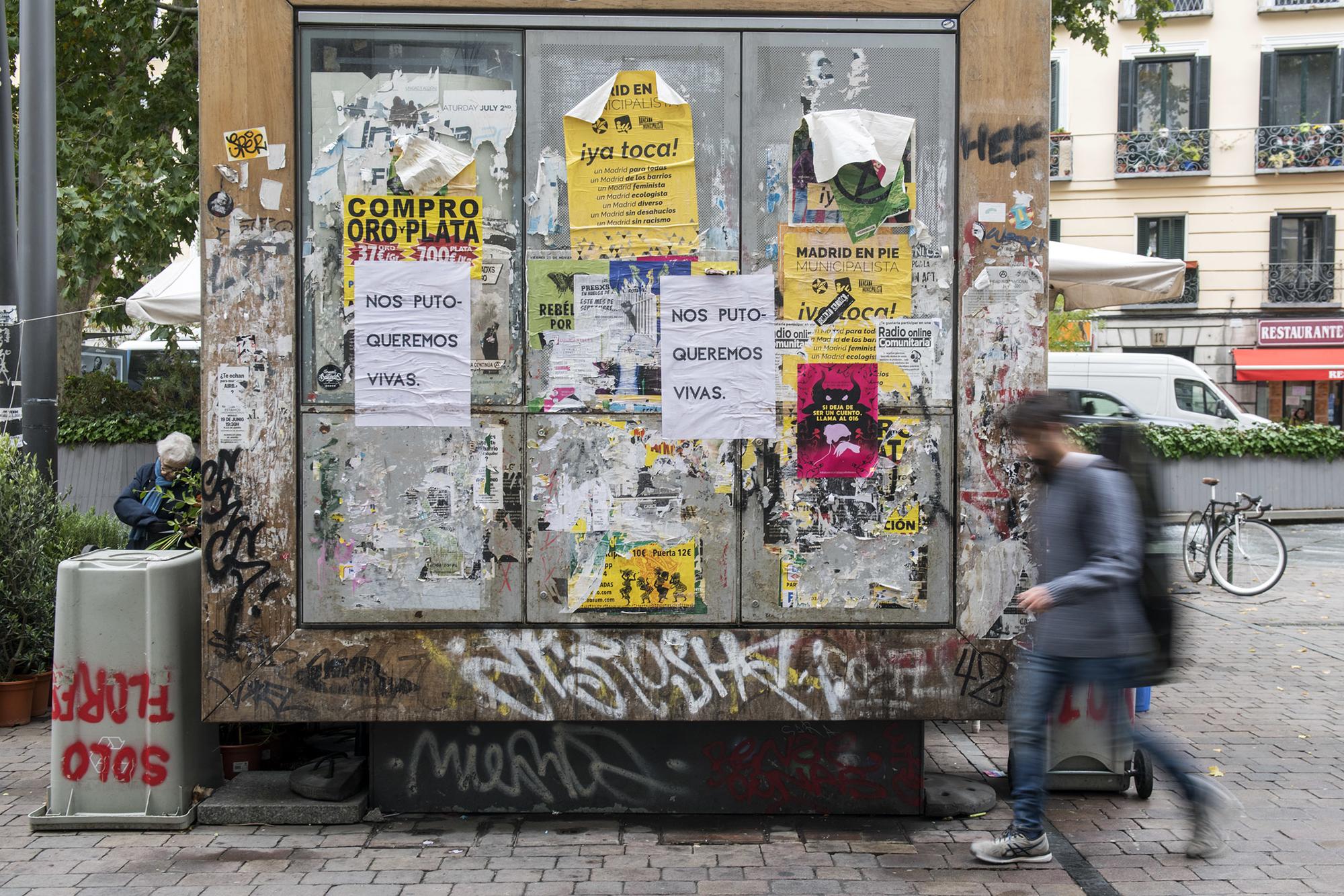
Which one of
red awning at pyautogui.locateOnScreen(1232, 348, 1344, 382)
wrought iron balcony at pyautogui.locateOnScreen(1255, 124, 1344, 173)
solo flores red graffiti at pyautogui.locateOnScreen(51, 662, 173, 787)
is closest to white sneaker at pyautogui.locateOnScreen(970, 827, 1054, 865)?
solo flores red graffiti at pyautogui.locateOnScreen(51, 662, 173, 787)

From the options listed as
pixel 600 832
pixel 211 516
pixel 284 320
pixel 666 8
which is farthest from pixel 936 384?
pixel 211 516

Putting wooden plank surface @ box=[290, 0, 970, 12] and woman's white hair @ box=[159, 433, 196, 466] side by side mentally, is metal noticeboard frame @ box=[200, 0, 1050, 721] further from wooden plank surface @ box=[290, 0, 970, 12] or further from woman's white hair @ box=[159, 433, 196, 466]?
woman's white hair @ box=[159, 433, 196, 466]

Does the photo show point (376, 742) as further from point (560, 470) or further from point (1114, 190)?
point (1114, 190)

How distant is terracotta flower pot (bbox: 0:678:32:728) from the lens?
657 cm

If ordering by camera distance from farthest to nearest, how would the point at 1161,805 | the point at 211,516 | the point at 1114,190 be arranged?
the point at 1114,190 < the point at 1161,805 < the point at 211,516

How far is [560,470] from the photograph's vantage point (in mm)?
4820

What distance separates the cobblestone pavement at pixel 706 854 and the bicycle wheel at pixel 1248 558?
641 cm

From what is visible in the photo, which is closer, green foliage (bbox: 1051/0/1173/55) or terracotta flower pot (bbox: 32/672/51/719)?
terracotta flower pot (bbox: 32/672/51/719)

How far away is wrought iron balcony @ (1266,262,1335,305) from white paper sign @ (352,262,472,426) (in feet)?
96.4

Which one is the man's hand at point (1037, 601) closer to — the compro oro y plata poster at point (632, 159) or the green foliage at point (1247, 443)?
the compro oro y plata poster at point (632, 159)

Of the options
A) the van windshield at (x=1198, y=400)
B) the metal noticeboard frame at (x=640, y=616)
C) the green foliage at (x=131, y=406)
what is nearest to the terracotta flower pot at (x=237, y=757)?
the metal noticeboard frame at (x=640, y=616)

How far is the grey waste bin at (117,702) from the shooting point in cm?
484

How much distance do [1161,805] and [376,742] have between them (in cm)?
346

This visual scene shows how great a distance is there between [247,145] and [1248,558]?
1060 centimetres
